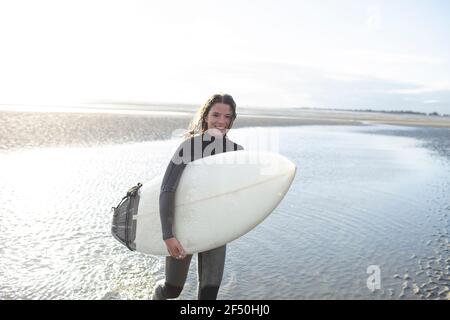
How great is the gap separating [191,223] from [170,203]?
1.24 ft

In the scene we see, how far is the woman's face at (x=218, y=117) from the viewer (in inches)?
126

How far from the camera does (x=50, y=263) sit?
16.0 feet

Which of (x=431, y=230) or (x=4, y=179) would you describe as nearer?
(x=431, y=230)

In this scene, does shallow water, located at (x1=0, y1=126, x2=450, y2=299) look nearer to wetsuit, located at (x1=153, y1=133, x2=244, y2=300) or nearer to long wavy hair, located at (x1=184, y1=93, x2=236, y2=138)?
wetsuit, located at (x1=153, y1=133, x2=244, y2=300)

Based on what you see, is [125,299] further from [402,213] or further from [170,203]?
[402,213]

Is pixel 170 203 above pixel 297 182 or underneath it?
above

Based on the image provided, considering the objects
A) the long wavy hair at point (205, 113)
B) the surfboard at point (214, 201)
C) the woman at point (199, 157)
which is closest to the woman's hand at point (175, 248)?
the woman at point (199, 157)

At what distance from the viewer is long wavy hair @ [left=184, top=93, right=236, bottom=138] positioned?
10.6 ft

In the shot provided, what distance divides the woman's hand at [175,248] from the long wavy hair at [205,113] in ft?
2.77

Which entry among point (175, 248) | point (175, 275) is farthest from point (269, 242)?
point (175, 248)

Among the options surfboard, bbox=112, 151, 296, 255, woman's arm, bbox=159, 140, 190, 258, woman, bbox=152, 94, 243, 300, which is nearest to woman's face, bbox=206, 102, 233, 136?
woman, bbox=152, 94, 243, 300

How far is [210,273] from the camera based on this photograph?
126 inches
